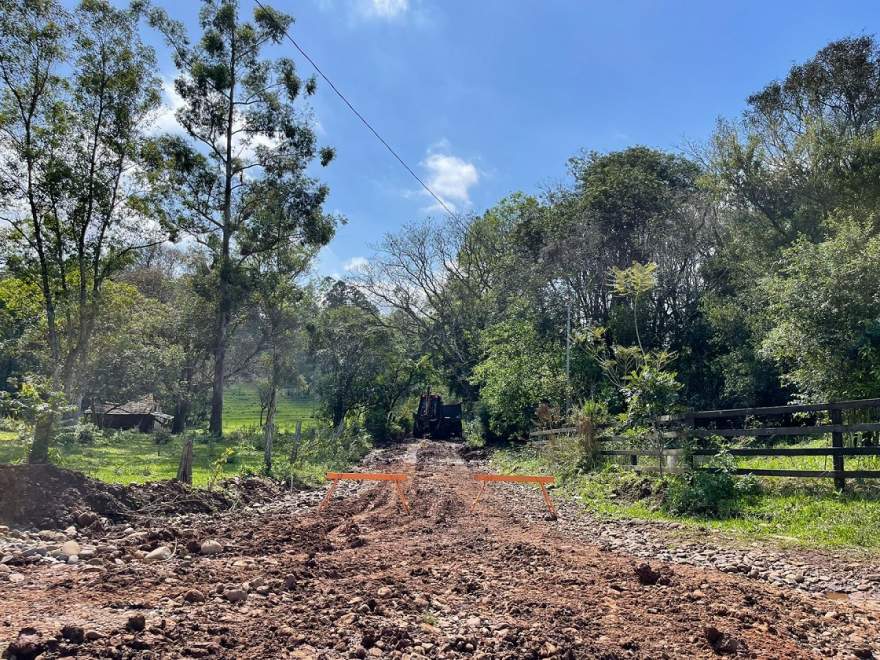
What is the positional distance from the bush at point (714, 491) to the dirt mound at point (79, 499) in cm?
692

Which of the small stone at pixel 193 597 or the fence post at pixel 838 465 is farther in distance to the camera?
the fence post at pixel 838 465

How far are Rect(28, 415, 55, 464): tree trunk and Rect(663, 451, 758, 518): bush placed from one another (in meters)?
9.99

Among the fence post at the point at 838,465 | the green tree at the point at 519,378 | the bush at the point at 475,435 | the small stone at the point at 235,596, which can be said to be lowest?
the bush at the point at 475,435

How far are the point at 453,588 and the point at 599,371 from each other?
60.6ft

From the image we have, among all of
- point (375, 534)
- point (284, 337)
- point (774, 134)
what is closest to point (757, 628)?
point (375, 534)

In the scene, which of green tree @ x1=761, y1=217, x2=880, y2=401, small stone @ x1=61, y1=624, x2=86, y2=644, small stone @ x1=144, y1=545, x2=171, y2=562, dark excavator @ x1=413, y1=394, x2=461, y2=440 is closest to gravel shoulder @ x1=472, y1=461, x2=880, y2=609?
small stone @ x1=144, y1=545, x2=171, y2=562

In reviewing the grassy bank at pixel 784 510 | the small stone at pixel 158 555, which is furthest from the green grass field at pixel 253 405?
the small stone at pixel 158 555

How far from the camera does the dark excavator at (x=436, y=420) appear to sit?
31.7 meters

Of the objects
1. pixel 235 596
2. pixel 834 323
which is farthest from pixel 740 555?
pixel 834 323

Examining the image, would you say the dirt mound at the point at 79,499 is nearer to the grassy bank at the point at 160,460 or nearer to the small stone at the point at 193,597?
the grassy bank at the point at 160,460

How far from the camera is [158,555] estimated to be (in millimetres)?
5910

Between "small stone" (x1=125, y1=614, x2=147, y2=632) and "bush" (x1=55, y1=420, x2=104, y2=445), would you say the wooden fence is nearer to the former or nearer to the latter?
"small stone" (x1=125, y1=614, x2=147, y2=632)

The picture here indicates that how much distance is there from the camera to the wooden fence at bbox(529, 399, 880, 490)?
8.01 metres

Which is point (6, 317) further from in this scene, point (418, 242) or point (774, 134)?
point (774, 134)
